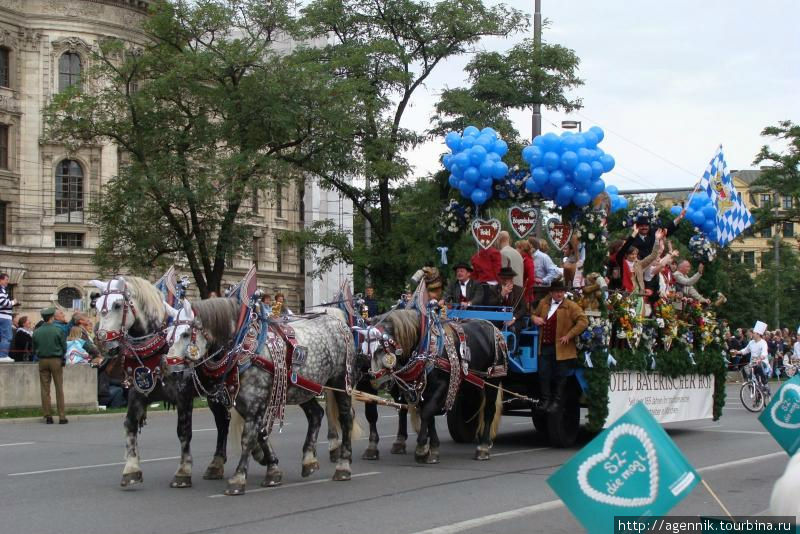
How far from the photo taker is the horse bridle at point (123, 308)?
404 inches

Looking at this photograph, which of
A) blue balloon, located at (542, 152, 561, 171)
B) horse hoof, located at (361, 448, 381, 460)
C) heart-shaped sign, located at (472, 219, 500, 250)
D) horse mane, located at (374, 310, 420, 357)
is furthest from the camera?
heart-shaped sign, located at (472, 219, 500, 250)

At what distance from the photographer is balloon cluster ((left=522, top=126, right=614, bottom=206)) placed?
48.8 ft

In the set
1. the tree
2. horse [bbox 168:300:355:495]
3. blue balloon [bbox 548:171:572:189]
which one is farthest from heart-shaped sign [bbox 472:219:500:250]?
the tree

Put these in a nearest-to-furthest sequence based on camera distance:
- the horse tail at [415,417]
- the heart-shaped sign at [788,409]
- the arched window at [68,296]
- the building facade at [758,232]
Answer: the heart-shaped sign at [788,409]
the horse tail at [415,417]
the building facade at [758,232]
the arched window at [68,296]

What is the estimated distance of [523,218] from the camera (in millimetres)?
16031

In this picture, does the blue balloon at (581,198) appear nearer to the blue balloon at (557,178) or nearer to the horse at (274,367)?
the blue balloon at (557,178)

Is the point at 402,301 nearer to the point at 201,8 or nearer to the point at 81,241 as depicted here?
the point at 201,8

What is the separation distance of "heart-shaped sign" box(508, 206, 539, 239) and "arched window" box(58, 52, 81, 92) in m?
44.8

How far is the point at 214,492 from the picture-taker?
10.4 metres

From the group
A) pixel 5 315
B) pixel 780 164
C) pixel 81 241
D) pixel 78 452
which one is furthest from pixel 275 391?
pixel 81 241

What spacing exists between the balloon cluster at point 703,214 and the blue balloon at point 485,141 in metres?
3.59

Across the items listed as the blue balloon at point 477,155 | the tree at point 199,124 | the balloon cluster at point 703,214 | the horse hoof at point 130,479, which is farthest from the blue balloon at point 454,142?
the tree at point 199,124

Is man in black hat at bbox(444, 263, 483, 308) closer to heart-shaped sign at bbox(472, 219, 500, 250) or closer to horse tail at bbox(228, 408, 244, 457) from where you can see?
heart-shaped sign at bbox(472, 219, 500, 250)

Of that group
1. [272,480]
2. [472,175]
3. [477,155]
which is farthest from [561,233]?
[272,480]
